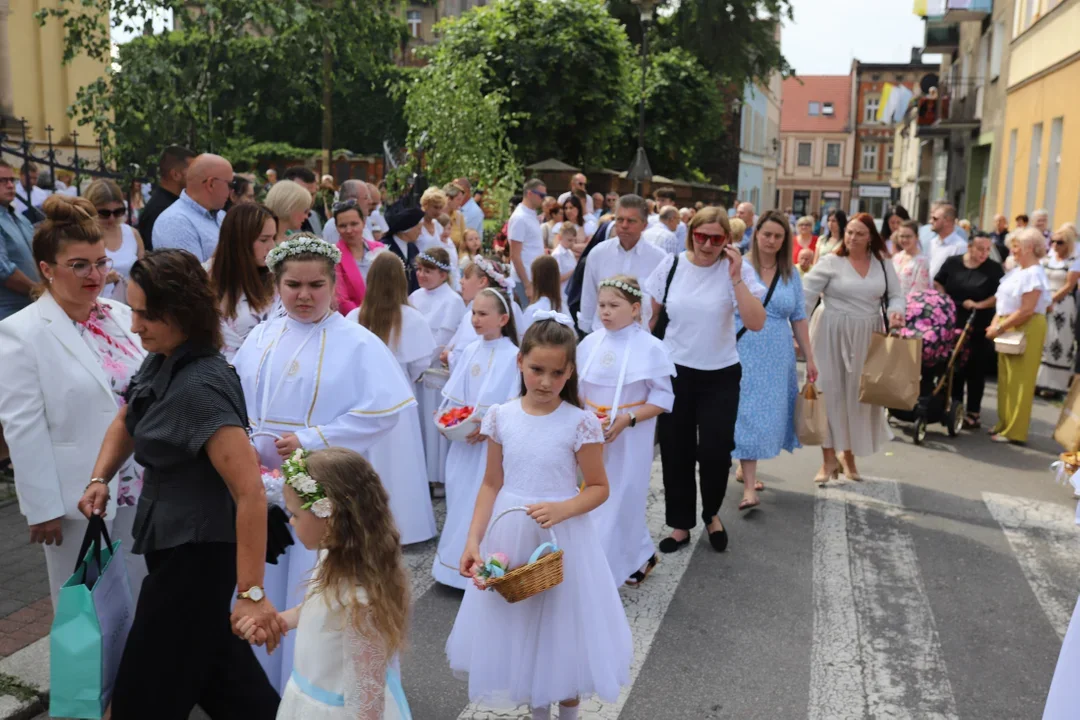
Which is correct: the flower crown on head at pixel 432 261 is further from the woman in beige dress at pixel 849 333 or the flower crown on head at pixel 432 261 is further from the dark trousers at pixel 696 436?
the woman in beige dress at pixel 849 333

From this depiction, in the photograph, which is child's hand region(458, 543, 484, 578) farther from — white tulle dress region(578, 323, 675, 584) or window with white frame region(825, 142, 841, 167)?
window with white frame region(825, 142, 841, 167)

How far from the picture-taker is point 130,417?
133 inches

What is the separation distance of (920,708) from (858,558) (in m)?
1.98

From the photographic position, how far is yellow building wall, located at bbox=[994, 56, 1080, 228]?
724 inches

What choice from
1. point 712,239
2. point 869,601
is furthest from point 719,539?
point 712,239

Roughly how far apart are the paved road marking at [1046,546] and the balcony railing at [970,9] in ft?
80.9

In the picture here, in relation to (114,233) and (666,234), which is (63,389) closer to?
(114,233)

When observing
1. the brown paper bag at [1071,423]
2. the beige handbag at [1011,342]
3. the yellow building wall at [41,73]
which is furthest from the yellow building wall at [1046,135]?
the yellow building wall at [41,73]

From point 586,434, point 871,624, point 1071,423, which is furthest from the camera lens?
point 1071,423

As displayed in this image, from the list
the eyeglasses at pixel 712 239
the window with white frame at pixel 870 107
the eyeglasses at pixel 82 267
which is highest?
the window with white frame at pixel 870 107

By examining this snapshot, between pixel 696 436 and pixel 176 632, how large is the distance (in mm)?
3893

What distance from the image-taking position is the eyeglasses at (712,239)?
6156 millimetres

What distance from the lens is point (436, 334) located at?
24.9ft

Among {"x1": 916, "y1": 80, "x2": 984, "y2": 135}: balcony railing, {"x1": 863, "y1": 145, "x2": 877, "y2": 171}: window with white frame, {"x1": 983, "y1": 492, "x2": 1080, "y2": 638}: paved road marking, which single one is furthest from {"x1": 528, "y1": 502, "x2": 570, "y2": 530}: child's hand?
{"x1": 863, "y1": 145, "x2": 877, "y2": 171}: window with white frame
